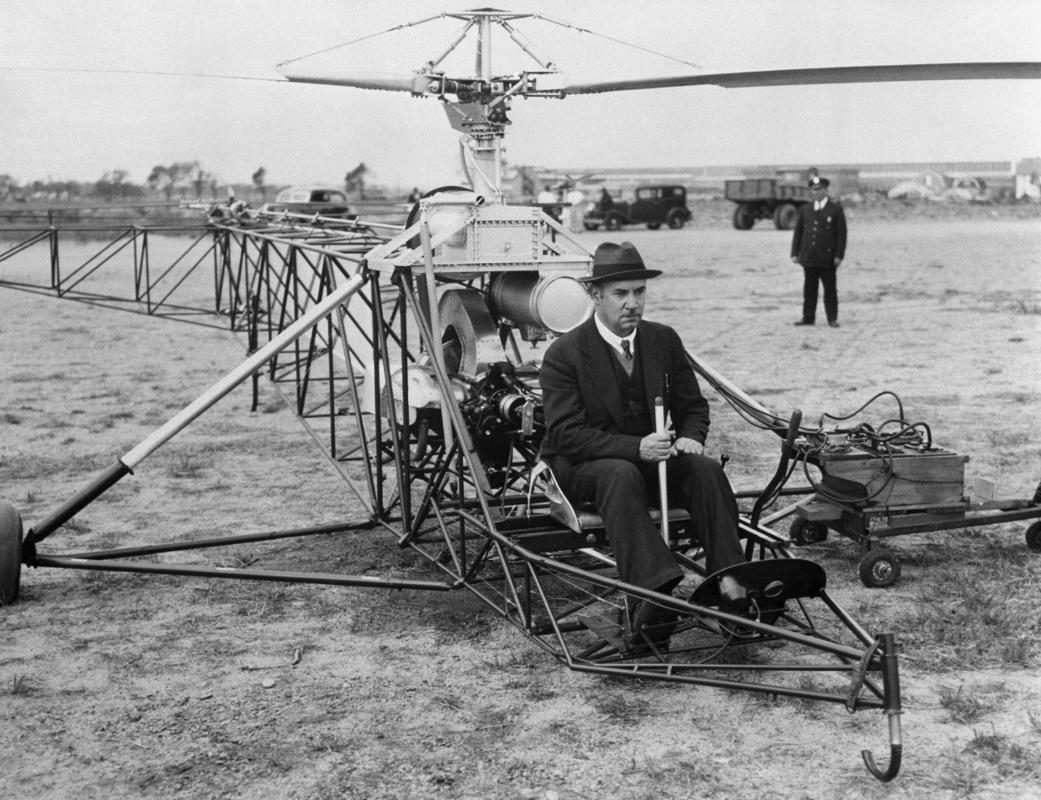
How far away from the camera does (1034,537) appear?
6707 millimetres

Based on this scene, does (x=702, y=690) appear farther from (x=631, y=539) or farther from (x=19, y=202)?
(x=19, y=202)

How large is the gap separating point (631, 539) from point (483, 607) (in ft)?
4.86

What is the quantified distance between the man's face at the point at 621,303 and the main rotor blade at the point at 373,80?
2167 millimetres

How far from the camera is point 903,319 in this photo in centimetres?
1723

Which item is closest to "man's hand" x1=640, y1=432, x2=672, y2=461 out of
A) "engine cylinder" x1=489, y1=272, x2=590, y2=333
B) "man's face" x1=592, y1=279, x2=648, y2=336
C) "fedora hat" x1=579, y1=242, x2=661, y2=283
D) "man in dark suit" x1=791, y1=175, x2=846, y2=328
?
"man's face" x1=592, y1=279, x2=648, y2=336

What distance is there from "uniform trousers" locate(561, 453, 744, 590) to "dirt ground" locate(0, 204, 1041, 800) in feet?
1.89

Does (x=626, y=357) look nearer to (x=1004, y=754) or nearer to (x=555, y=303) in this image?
(x=555, y=303)

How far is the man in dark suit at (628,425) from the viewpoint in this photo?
490 centimetres

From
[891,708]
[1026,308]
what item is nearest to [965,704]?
[891,708]

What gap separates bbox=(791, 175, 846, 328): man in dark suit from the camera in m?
16.0

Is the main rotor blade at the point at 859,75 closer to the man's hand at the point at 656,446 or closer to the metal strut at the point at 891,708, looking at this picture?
the man's hand at the point at 656,446

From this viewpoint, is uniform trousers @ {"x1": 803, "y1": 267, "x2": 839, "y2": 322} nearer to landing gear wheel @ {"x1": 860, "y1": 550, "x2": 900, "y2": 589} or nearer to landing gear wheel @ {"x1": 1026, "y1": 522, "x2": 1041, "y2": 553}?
landing gear wheel @ {"x1": 1026, "y1": 522, "x2": 1041, "y2": 553}

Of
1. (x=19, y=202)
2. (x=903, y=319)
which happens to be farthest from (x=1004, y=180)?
(x=903, y=319)

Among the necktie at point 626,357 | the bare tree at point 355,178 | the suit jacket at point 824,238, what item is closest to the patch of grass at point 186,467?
the necktie at point 626,357
